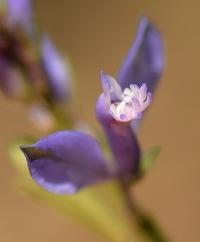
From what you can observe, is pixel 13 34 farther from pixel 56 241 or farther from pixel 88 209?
pixel 56 241

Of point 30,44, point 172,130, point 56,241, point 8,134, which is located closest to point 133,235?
point 30,44

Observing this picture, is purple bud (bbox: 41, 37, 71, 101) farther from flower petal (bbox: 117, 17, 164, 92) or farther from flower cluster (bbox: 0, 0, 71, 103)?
flower petal (bbox: 117, 17, 164, 92)

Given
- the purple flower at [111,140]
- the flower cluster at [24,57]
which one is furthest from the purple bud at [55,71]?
the purple flower at [111,140]

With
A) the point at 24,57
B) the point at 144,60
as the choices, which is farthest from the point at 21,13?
the point at 144,60

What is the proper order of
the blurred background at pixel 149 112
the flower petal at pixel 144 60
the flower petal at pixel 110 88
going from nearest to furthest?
the flower petal at pixel 110 88
the flower petal at pixel 144 60
the blurred background at pixel 149 112

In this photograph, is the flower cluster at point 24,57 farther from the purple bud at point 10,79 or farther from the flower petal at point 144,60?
the flower petal at point 144,60

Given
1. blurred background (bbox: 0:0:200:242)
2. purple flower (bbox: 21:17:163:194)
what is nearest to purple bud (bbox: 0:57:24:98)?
purple flower (bbox: 21:17:163:194)
